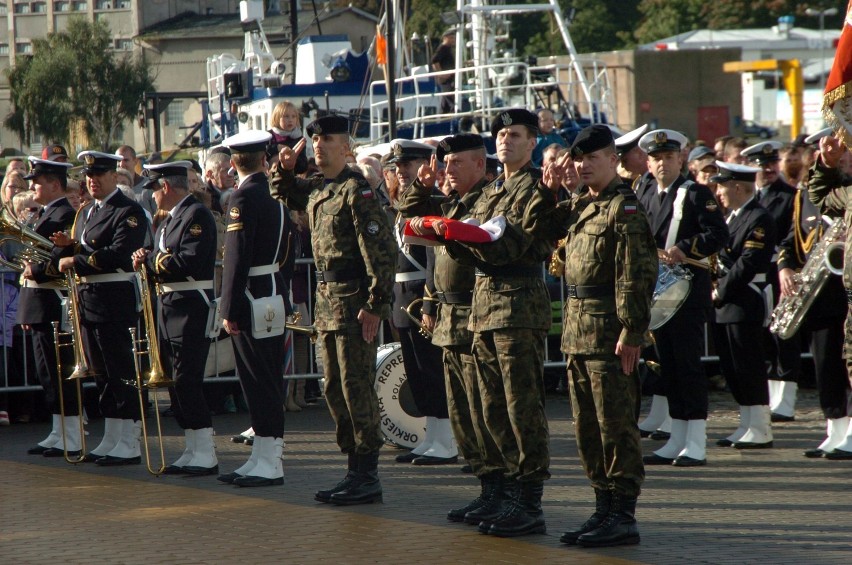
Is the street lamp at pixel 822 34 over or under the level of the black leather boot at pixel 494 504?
over

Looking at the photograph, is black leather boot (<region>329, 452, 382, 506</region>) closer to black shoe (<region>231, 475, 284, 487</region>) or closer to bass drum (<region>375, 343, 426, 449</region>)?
black shoe (<region>231, 475, 284, 487</region>)

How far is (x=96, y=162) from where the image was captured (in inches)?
367

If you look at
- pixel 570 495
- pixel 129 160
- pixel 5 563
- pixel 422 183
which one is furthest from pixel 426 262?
pixel 129 160

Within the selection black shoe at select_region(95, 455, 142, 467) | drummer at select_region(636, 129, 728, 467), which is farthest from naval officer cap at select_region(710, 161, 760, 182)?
black shoe at select_region(95, 455, 142, 467)

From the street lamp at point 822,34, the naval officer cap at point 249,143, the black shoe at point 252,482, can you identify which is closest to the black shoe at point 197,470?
the black shoe at point 252,482

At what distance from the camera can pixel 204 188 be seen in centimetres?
1116

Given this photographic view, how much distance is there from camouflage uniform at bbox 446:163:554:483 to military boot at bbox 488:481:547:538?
0.08m

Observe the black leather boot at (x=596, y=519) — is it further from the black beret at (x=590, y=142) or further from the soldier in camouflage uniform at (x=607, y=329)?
the black beret at (x=590, y=142)

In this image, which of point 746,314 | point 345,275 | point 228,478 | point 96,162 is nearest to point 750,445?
point 746,314

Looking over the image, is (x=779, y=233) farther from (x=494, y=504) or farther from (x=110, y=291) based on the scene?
(x=110, y=291)

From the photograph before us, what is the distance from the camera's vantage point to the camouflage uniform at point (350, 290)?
25.6ft

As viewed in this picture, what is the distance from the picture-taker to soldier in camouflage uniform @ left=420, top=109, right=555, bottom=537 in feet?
22.7

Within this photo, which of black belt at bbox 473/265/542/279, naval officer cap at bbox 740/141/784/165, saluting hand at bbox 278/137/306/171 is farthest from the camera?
Result: naval officer cap at bbox 740/141/784/165

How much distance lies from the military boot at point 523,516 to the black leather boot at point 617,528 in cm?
36
